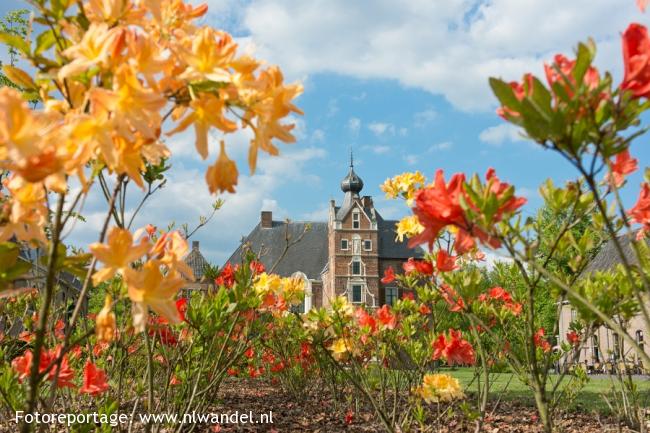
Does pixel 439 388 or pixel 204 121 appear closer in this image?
pixel 204 121

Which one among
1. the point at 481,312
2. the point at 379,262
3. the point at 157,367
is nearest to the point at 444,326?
the point at 481,312

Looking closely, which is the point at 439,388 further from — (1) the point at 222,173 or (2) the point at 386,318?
(1) the point at 222,173

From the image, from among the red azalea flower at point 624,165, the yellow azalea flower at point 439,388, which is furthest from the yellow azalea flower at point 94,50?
the yellow azalea flower at point 439,388

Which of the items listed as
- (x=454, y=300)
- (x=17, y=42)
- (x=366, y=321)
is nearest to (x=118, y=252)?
(x=17, y=42)

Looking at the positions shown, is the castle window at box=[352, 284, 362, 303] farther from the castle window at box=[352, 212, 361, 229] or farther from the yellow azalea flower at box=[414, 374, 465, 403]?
the yellow azalea flower at box=[414, 374, 465, 403]

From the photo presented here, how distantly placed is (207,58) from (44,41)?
1.01ft

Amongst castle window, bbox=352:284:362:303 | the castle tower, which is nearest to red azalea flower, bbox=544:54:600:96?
the castle tower

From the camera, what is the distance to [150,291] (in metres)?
0.83

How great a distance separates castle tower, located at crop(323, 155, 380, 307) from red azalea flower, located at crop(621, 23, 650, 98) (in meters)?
31.6

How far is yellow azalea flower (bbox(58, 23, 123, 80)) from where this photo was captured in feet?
2.51

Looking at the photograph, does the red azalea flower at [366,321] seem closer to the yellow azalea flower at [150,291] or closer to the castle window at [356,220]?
the yellow azalea flower at [150,291]

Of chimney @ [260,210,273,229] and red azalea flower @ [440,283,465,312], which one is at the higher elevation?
chimney @ [260,210,273,229]

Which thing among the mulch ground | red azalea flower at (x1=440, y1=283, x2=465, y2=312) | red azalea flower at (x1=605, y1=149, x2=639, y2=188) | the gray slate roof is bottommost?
the mulch ground

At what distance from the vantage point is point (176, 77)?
81cm
